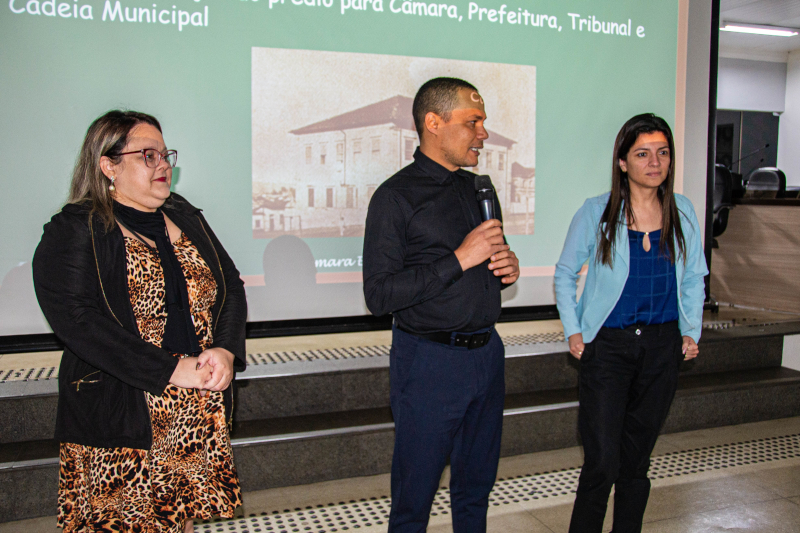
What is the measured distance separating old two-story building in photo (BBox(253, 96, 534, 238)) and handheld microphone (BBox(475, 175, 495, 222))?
5.71 feet

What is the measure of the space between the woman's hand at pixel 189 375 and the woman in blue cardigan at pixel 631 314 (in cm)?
119

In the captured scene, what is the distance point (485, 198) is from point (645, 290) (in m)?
0.63

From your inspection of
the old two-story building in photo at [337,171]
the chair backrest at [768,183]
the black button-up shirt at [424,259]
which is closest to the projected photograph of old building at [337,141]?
the old two-story building in photo at [337,171]

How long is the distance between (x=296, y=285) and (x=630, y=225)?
195cm

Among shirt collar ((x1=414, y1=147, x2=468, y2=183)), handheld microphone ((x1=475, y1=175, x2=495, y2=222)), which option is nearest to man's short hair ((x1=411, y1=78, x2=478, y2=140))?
shirt collar ((x1=414, y1=147, x2=468, y2=183))

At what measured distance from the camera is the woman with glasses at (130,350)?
58.6 inches

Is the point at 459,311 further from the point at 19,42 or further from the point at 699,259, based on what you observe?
the point at 19,42

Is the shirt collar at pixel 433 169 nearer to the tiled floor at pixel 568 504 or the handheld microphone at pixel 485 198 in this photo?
the handheld microphone at pixel 485 198

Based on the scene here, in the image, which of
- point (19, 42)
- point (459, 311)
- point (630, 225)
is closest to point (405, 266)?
point (459, 311)

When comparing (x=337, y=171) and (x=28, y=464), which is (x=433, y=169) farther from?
(x=28, y=464)

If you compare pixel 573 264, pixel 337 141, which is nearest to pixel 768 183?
pixel 337 141

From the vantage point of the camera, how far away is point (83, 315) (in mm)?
1479

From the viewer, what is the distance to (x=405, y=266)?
1836 mm

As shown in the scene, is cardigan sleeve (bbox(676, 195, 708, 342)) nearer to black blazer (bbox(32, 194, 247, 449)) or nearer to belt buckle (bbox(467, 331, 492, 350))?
belt buckle (bbox(467, 331, 492, 350))
